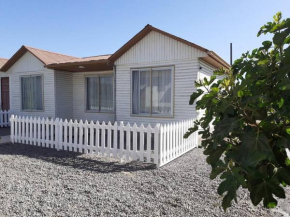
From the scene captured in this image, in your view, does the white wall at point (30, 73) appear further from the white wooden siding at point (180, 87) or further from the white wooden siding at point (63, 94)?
the white wooden siding at point (180, 87)

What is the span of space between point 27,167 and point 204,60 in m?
6.55

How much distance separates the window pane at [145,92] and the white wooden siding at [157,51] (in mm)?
567

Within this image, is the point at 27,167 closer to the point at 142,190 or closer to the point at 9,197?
the point at 9,197

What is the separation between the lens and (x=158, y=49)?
8336mm

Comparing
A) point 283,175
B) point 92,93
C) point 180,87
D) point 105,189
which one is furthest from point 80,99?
point 283,175

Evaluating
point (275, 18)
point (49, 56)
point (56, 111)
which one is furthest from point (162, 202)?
point (49, 56)

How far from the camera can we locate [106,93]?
1093 centimetres

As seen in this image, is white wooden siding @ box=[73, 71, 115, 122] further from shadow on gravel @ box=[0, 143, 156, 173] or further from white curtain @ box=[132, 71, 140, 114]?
shadow on gravel @ box=[0, 143, 156, 173]

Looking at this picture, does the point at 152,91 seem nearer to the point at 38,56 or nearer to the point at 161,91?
the point at 161,91

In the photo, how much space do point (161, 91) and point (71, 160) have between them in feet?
13.9

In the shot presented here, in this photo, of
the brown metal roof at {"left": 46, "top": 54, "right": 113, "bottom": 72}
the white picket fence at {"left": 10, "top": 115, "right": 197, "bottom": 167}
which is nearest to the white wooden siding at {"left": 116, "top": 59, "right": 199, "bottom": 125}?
the brown metal roof at {"left": 46, "top": 54, "right": 113, "bottom": 72}

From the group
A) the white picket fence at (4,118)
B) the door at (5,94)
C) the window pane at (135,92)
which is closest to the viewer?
the window pane at (135,92)

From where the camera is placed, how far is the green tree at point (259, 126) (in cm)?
110

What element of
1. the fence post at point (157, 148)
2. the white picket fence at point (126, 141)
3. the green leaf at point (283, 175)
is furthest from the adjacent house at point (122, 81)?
the green leaf at point (283, 175)
